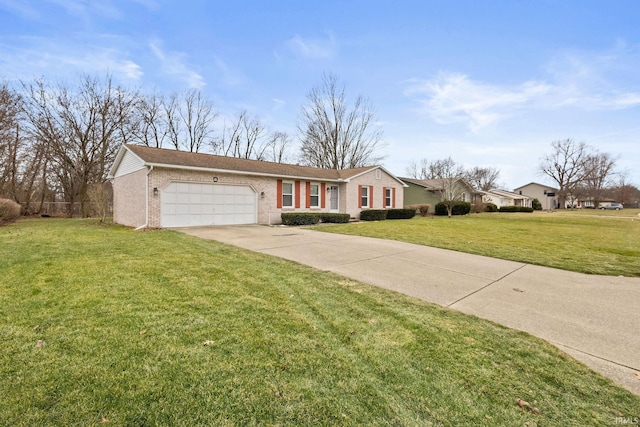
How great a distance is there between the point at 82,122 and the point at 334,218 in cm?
2138

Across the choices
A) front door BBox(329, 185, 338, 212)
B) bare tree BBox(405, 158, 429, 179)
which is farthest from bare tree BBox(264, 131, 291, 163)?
bare tree BBox(405, 158, 429, 179)

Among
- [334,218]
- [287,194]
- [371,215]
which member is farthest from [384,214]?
[287,194]

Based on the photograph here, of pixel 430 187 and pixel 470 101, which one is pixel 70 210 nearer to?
pixel 470 101

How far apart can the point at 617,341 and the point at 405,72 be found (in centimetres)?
1474

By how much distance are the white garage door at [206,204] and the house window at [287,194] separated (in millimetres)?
1976

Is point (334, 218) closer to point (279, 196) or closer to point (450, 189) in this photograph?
point (279, 196)

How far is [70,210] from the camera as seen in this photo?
24172 millimetres

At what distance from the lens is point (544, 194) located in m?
57.6

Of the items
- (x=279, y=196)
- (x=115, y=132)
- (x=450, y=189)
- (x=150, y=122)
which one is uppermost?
(x=150, y=122)

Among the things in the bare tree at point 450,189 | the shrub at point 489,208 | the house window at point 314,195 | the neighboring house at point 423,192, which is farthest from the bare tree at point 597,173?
the house window at point 314,195

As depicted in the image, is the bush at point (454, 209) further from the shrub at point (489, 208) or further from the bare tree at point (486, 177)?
the bare tree at point (486, 177)

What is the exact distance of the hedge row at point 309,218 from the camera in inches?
603

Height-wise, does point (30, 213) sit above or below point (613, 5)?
below

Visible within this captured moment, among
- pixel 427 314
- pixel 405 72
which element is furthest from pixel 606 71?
pixel 427 314
